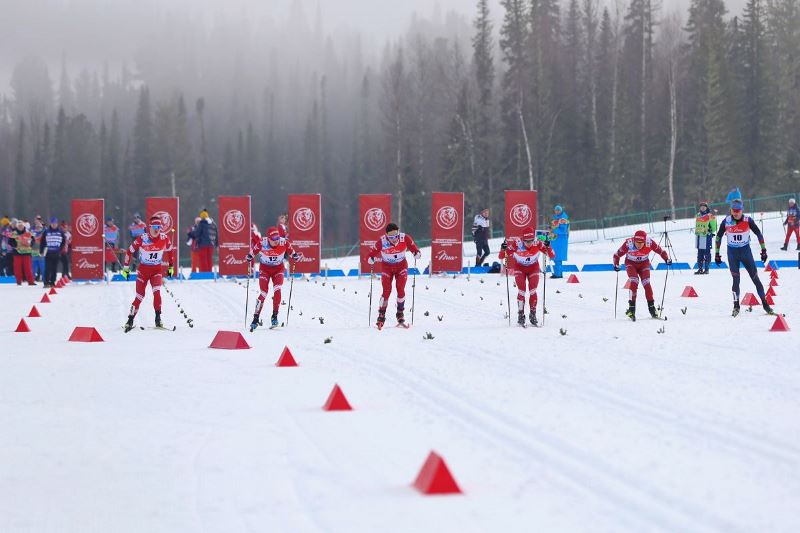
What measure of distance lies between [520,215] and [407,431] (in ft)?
74.4

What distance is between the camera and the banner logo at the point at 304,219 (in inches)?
1215

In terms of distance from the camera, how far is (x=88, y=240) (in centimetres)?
3097

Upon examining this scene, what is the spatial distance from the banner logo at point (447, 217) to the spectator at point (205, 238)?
8.09m

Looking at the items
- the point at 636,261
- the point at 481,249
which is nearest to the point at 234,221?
the point at 481,249

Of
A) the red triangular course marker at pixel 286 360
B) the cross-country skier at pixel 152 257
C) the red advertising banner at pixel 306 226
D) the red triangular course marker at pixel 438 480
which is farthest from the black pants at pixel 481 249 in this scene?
the red triangular course marker at pixel 438 480

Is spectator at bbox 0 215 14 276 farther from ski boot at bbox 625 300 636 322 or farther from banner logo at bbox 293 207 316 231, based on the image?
ski boot at bbox 625 300 636 322

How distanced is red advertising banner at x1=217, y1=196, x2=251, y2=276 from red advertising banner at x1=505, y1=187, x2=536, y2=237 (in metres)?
8.48

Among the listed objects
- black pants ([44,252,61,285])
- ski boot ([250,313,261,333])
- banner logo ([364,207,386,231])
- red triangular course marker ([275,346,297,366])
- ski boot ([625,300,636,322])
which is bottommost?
red triangular course marker ([275,346,297,366])

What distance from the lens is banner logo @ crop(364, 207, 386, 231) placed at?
3009cm

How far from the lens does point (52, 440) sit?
7742 millimetres

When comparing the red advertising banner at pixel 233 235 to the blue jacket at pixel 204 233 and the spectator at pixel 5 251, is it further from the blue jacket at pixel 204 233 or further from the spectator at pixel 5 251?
the spectator at pixel 5 251

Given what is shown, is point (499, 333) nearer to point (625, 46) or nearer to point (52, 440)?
point (52, 440)

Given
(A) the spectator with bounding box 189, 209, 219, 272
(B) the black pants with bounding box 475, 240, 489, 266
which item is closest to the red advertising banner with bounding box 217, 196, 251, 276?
(A) the spectator with bounding box 189, 209, 219, 272

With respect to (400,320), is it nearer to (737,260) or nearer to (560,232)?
(737,260)
